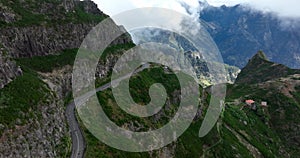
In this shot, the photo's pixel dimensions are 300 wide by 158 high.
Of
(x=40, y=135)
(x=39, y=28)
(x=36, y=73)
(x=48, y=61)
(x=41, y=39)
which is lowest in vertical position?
(x=40, y=135)

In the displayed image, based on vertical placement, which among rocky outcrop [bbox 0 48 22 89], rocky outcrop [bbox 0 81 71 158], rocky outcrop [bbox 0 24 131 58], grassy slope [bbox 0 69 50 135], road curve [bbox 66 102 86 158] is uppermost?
rocky outcrop [bbox 0 24 131 58]

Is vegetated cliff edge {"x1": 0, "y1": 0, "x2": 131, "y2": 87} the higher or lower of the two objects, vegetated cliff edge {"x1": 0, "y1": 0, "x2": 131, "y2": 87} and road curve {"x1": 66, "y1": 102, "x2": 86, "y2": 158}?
the higher

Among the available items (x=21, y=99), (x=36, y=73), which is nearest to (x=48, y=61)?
(x=36, y=73)

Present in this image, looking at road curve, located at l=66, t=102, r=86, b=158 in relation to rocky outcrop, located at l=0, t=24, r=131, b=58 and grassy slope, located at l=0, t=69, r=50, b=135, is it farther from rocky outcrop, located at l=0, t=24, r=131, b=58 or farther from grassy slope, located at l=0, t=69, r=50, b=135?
rocky outcrop, located at l=0, t=24, r=131, b=58

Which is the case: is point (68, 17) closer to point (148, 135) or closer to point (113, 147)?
point (148, 135)

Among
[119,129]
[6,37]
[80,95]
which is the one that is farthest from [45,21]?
[119,129]

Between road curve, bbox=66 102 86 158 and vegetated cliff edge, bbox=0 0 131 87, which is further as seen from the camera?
vegetated cliff edge, bbox=0 0 131 87

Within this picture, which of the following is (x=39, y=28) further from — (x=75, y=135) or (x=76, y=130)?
(x=75, y=135)

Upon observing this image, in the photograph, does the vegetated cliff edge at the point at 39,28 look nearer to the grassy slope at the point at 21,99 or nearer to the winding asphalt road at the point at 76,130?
the winding asphalt road at the point at 76,130

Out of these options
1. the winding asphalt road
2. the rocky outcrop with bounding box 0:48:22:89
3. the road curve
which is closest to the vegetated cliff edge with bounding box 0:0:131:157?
the rocky outcrop with bounding box 0:48:22:89
